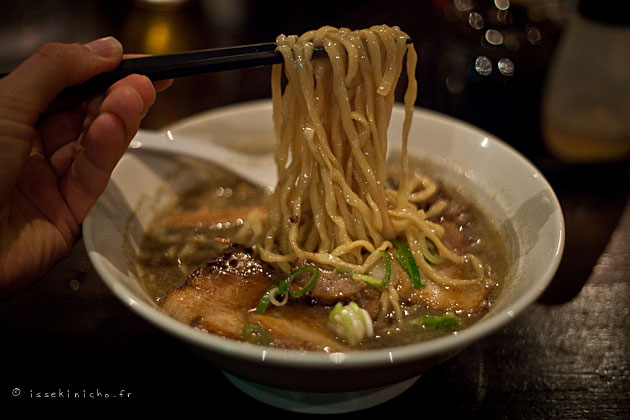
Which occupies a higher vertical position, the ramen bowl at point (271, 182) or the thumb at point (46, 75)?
the thumb at point (46, 75)

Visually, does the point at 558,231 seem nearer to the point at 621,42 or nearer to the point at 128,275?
the point at 128,275

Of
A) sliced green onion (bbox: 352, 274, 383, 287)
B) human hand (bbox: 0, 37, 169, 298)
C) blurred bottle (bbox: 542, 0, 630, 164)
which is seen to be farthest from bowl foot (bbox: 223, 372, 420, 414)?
blurred bottle (bbox: 542, 0, 630, 164)

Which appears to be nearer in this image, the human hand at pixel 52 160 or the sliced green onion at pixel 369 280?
the human hand at pixel 52 160

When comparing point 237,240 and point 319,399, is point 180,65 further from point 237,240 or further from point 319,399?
point 319,399

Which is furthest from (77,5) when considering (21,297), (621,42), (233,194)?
(621,42)

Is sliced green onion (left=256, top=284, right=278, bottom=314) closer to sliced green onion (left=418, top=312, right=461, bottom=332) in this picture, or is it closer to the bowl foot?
the bowl foot

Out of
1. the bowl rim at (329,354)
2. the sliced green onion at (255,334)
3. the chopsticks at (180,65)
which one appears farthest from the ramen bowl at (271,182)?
the chopsticks at (180,65)

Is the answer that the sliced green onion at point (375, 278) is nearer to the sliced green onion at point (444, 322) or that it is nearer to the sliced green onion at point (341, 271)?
the sliced green onion at point (341, 271)
